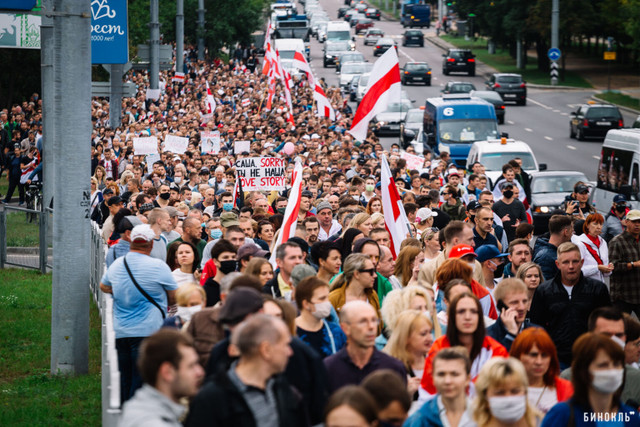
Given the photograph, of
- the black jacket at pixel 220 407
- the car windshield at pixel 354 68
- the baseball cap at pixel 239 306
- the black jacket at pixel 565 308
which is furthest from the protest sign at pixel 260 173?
the car windshield at pixel 354 68

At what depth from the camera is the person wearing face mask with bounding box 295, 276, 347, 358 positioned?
25.7 ft

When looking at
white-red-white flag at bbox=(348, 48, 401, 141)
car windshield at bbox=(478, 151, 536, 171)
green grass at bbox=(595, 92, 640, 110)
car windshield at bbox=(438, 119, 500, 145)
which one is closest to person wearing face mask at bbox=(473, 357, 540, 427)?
white-red-white flag at bbox=(348, 48, 401, 141)

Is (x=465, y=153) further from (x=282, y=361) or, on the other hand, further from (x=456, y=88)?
(x=282, y=361)

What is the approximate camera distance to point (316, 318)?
25.9 ft

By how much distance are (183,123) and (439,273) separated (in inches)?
999

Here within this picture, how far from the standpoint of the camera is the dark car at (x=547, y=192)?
82.4ft

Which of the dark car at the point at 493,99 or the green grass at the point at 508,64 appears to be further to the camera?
the green grass at the point at 508,64

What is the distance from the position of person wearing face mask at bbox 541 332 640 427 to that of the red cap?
12.6 feet

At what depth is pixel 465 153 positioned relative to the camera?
33.5 metres

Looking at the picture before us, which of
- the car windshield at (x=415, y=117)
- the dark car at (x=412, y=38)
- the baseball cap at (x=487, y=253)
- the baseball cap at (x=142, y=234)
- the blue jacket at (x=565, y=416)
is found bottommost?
the blue jacket at (x=565, y=416)

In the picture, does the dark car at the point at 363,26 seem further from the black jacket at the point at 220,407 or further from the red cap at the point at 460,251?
the black jacket at the point at 220,407

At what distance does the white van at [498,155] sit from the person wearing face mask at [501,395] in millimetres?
20771

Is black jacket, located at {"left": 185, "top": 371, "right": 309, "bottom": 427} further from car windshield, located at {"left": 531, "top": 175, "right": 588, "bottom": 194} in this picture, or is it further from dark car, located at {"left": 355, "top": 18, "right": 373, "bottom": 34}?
dark car, located at {"left": 355, "top": 18, "right": 373, "bottom": 34}

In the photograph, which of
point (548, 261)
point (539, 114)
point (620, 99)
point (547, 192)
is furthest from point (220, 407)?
point (620, 99)
